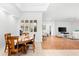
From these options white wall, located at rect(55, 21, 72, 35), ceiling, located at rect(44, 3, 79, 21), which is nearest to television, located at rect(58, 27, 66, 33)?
white wall, located at rect(55, 21, 72, 35)

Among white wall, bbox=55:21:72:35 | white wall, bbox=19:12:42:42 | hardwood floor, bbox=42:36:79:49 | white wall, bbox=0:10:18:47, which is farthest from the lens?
hardwood floor, bbox=42:36:79:49

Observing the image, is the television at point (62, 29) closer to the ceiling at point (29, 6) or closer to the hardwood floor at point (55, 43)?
the hardwood floor at point (55, 43)

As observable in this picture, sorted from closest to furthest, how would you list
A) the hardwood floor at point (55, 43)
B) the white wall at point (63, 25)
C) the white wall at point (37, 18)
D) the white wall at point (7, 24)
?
1. the white wall at point (7, 24)
2. the white wall at point (37, 18)
3. the white wall at point (63, 25)
4. the hardwood floor at point (55, 43)

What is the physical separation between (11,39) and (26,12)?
0.85 metres

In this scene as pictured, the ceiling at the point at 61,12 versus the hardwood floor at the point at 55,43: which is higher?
the ceiling at the point at 61,12

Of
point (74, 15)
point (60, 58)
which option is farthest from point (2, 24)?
point (74, 15)

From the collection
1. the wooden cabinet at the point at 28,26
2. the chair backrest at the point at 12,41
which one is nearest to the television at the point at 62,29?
the wooden cabinet at the point at 28,26

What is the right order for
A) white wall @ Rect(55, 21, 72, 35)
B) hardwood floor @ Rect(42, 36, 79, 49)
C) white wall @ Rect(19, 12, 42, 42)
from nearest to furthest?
white wall @ Rect(19, 12, 42, 42) < white wall @ Rect(55, 21, 72, 35) < hardwood floor @ Rect(42, 36, 79, 49)

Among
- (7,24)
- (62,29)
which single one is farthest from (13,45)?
(62,29)

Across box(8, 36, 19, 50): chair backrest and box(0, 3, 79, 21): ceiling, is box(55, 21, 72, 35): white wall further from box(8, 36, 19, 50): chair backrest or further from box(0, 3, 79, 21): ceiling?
box(8, 36, 19, 50): chair backrest

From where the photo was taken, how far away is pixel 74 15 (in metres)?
3.71

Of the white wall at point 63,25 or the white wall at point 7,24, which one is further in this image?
the white wall at point 63,25

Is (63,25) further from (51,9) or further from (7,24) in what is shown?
(7,24)

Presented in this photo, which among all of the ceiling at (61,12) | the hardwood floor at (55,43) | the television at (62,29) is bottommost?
the hardwood floor at (55,43)
